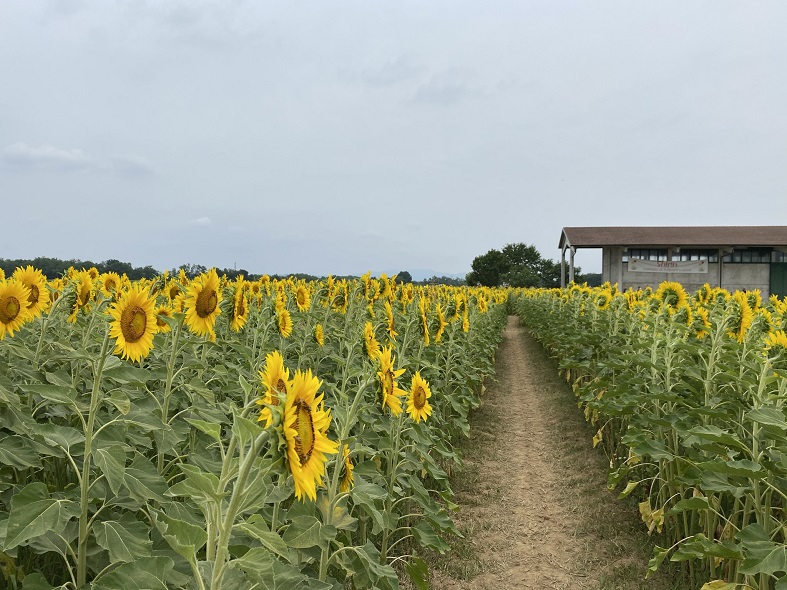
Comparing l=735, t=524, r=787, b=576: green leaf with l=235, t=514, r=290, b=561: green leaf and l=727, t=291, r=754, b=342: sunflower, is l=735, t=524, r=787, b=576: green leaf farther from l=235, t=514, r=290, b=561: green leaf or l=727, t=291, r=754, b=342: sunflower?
l=727, t=291, r=754, b=342: sunflower

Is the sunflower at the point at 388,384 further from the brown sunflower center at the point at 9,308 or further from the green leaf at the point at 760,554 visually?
the green leaf at the point at 760,554

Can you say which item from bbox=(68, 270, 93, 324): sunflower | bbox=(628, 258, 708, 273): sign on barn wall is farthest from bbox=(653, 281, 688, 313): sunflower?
bbox=(628, 258, 708, 273): sign on barn wall

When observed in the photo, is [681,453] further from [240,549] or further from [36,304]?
[36,304]

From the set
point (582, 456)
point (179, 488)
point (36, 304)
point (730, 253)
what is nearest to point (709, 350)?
point (582, 456)

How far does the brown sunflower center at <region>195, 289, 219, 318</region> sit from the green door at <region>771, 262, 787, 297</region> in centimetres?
4111

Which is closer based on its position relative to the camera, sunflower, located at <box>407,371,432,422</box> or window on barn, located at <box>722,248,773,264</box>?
sunflower, located at <box>407,371,432,422</box>

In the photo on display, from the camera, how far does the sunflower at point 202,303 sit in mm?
2889

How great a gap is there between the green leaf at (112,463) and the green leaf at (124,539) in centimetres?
15

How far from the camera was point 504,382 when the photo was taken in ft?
38.5

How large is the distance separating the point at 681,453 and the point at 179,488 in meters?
4.56

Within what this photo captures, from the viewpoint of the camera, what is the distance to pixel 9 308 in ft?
8.25

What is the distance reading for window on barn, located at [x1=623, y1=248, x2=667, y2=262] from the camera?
119 feet

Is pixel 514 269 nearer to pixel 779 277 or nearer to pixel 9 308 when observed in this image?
pixel 779 277

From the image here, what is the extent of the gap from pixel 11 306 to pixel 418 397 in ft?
7.60
